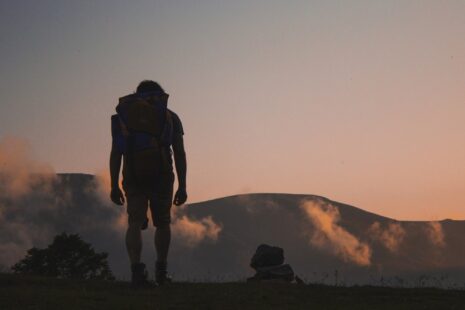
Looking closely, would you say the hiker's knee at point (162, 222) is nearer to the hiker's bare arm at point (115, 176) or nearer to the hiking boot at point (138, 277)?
the hiker's bare arm at point (115, 176)

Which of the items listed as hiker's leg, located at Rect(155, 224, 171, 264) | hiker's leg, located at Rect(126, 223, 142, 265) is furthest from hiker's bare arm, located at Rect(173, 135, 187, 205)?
hiker's leg, located at Rect(126, 223, 142, 265)

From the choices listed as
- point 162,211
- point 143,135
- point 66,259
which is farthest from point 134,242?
point 66,259

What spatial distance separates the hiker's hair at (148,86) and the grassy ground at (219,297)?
2.80m

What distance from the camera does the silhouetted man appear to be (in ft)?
32.6

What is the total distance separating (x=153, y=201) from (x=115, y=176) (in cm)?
64

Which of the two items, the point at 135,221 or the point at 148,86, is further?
the point at 148,86

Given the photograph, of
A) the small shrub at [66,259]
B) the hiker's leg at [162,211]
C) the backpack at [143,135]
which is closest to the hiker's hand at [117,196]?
the backpack at [143,135]

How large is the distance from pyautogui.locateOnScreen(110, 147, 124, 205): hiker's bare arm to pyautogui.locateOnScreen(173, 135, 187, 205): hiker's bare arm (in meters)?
0.79

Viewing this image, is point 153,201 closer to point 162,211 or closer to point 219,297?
point 162,211

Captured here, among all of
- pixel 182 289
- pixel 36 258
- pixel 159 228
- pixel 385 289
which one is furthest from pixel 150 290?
pixel 36 258

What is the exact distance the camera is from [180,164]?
34.0ft

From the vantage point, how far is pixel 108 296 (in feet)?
28.6

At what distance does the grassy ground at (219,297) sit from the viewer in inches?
316

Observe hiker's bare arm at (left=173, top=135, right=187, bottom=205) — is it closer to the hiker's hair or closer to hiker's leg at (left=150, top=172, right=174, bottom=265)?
hiker's leg at (left=150, top=172, right=174, bottom=265)
